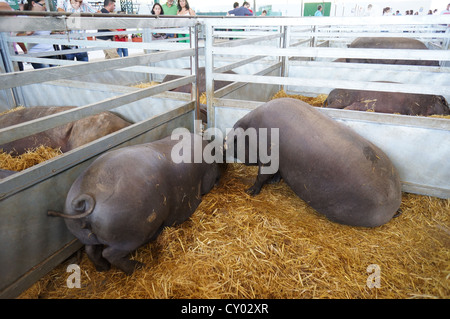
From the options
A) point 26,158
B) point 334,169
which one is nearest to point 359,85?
point 334,169

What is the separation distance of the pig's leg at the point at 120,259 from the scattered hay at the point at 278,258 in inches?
2.2

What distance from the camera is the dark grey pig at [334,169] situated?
8.41 ft

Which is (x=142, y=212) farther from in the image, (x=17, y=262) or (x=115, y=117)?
(x=115, y=117)

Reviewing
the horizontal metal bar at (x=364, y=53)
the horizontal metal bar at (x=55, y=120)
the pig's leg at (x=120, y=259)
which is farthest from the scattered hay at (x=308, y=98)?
the pig's leg at (x=120, y=259)

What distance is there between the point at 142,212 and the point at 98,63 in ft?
3.97

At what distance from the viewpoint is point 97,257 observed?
7.05ft

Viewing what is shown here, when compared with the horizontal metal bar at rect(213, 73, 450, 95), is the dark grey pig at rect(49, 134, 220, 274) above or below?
below

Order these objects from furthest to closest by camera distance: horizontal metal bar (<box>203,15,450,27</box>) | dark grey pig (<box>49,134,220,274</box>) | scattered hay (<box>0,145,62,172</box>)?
scattered hay (<box>0,145,62,172</box>) < horizontal metal bar (<box>203,15,450,27</box>) < dark grey pig (<box>49,134,220,274</box>)

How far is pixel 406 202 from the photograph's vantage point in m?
2.96

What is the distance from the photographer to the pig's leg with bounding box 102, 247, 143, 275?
2064mm

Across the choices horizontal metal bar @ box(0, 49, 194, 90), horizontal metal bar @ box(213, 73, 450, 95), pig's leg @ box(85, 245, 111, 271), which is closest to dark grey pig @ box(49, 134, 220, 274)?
pig's leg @ box(85, 245, 111, 271)

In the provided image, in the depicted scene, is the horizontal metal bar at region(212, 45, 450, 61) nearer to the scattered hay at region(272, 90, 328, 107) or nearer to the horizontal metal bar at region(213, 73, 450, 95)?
the horizontal metal bar at region(213, 73, 450, 95)

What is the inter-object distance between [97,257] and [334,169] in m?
1.94

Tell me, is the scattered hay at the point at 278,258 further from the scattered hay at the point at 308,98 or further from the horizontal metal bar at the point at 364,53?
the scattered hay at the point at 308,98
